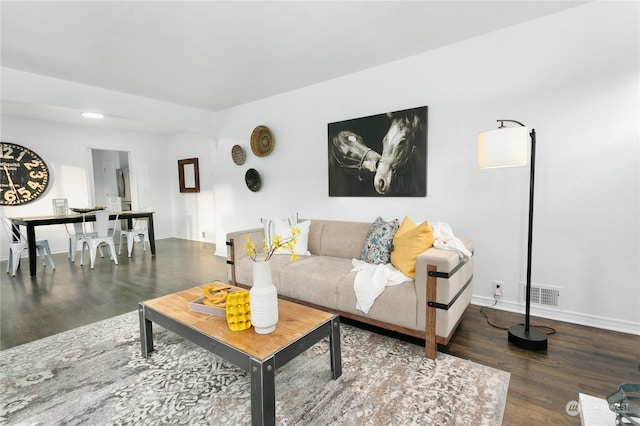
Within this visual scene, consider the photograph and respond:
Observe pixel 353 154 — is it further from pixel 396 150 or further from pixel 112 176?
pixel 112 176

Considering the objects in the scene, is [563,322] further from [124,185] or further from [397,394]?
[124,185]

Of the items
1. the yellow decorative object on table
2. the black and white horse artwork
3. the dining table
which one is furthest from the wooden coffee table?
the dining table

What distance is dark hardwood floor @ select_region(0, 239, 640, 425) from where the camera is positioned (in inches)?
66.1

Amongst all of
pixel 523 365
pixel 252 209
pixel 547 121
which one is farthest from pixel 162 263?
pixel 547 121

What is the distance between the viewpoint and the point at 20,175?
5293 mm

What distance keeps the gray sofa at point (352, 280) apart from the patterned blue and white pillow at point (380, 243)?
0.21 meters

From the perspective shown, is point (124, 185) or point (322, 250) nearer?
point (322, 250)

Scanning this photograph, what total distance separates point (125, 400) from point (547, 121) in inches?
139

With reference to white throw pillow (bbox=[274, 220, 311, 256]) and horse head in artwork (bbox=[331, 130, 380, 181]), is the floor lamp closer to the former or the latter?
horse head in artwork (bbox=[331, 130, 380, 181])

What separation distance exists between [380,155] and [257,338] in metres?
2.43

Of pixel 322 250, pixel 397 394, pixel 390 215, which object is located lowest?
pixel 397 394

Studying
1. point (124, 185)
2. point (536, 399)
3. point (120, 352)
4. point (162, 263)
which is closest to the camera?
point (536, 399)

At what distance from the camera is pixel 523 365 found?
193 centimetres

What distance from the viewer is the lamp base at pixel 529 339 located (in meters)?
2.11
